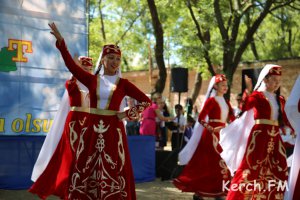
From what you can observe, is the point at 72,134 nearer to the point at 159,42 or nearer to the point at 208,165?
the point at 208,165

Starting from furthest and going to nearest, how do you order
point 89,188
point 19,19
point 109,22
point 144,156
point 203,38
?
point 109,22 < point 203,38 < point 144,156 < point 19,19 < point 89,188

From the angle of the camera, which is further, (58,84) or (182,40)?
(182,40)

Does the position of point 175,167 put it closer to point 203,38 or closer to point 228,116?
point 228,116

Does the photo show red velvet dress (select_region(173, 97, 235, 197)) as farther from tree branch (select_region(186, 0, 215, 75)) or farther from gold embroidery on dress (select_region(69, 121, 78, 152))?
tree branch (select_region(186, 0, 215, 75))

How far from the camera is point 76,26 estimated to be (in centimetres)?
905

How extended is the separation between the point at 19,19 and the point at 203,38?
774cm

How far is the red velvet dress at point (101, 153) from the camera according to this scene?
4.88 m

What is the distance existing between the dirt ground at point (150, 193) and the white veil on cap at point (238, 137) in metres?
1.66

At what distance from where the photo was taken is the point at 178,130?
10.9m

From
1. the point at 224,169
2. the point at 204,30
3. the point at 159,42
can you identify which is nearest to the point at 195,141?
the point at 224,169

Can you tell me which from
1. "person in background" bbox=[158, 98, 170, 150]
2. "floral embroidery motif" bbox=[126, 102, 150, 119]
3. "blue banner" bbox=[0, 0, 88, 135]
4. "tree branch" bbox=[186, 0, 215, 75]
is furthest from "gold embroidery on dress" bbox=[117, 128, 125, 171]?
"tree branch" bbox=[186, 0, 215, 75]

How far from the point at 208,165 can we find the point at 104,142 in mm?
2708

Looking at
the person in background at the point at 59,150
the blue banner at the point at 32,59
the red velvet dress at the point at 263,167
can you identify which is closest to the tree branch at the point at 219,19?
the blue banner at the point at 32,59

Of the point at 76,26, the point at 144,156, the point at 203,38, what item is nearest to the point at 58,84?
the point at 76,26
